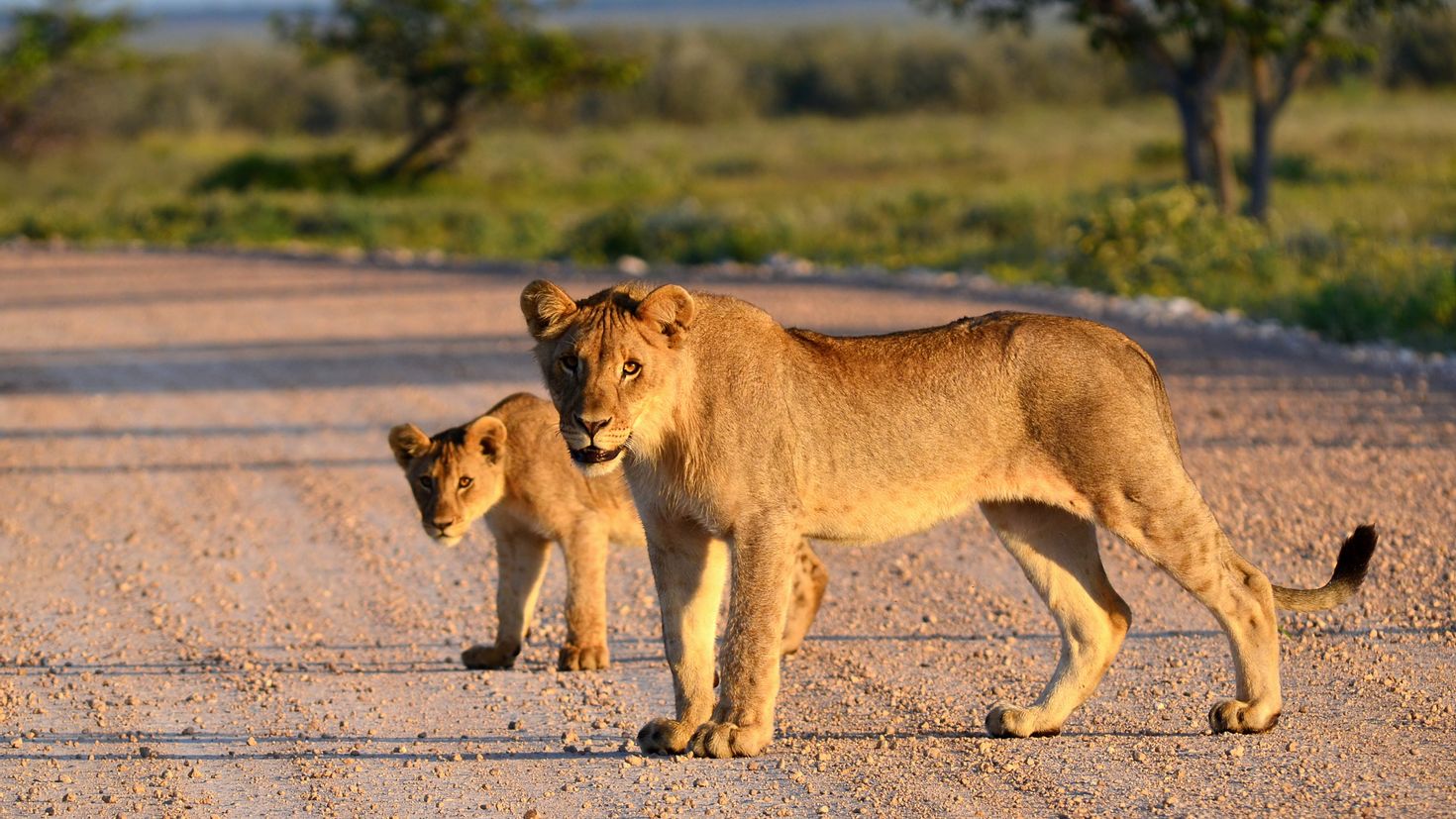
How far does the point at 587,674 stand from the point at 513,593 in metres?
0.43

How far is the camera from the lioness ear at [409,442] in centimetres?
728

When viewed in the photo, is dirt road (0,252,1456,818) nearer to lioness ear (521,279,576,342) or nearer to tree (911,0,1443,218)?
lioness ear (521,279,576,342)

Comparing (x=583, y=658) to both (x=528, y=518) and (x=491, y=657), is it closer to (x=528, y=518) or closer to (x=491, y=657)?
(x=491, y=657)

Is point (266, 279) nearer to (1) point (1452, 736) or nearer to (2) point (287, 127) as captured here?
(1) point (1452, 736)

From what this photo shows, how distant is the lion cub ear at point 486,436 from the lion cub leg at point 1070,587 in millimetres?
A: 1882

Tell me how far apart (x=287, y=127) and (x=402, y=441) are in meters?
72.5

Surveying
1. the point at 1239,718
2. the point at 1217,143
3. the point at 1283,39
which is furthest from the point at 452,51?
the point at 1239,718

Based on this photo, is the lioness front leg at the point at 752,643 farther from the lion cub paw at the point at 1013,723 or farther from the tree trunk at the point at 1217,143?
the tree trunk at the point at 1217,143

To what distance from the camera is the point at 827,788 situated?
5551 millimetres

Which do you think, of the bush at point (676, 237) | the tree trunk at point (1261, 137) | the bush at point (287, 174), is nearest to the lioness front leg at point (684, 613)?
the bush at point (676, 237)

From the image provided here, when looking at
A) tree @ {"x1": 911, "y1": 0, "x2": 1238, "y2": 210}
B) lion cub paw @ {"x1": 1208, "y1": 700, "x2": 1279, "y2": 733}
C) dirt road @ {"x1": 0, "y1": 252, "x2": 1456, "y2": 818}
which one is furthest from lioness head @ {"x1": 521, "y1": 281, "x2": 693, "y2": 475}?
tree @ {"x1": 911, "y1": 0, "x2": 1238, "y2": 210}

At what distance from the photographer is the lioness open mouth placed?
17.8 feet

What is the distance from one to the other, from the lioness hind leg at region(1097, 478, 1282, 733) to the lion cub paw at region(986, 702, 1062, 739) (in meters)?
0.52

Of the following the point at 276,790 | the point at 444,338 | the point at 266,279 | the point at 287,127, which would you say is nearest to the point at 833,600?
the point at 276,790
